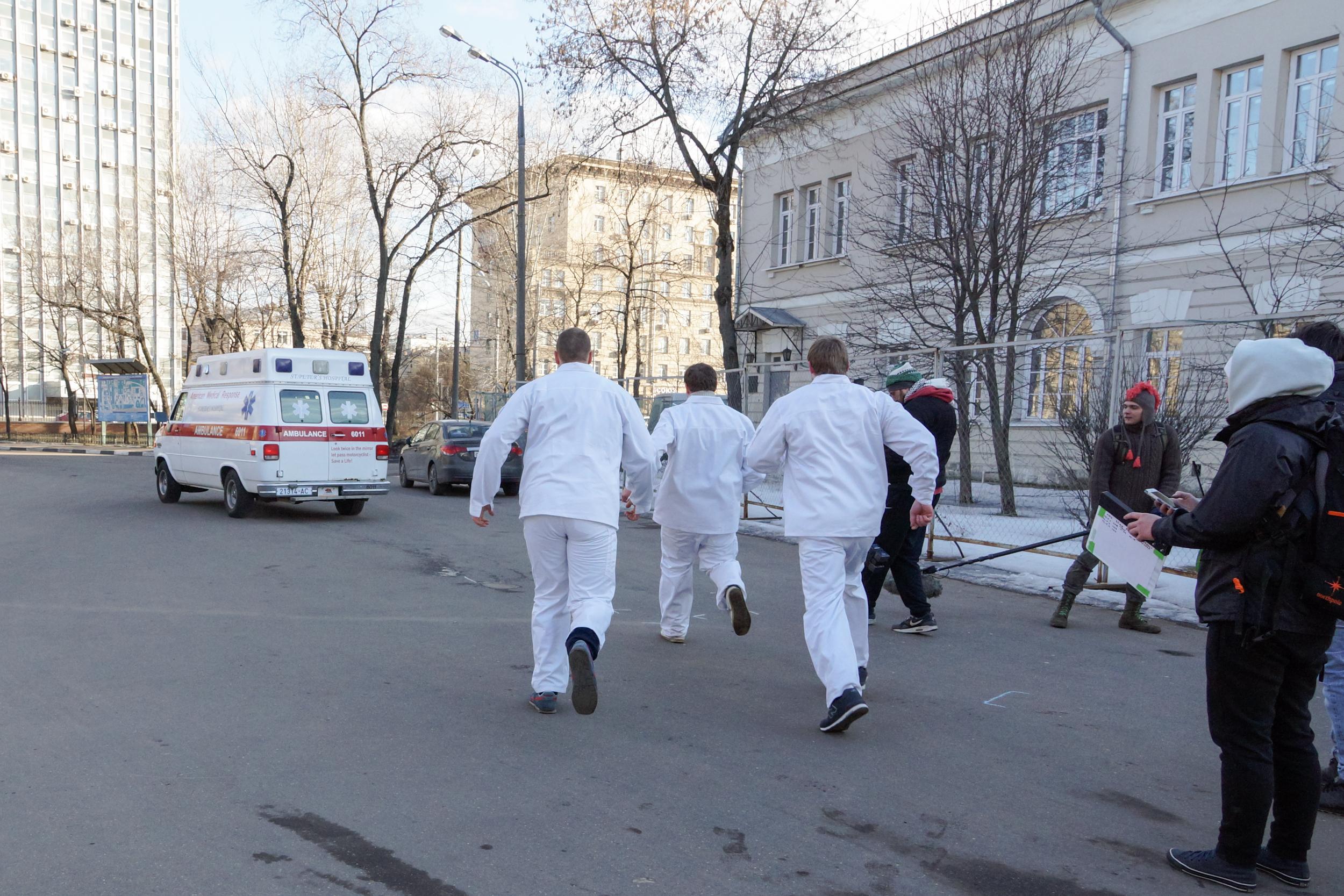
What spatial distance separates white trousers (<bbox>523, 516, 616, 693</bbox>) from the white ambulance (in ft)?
31.4

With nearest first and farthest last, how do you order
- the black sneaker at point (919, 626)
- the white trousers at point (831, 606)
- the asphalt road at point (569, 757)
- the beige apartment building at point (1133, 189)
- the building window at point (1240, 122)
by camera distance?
the asphalt road at point (569, 757), the white trousers at point (831, 606), the black sneaker at point (919, 626), the beige apartment building at point (1133, 189), the building window at point (1240, 122)

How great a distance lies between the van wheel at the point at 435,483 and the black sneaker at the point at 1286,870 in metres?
16.8

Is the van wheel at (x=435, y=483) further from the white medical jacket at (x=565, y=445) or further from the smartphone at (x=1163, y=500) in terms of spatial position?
the smartphone at (x=1163, y=500)

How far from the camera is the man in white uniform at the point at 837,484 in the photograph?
4.83 m

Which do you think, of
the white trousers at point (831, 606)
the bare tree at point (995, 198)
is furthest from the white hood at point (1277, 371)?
the bare tree at point (995, 198)

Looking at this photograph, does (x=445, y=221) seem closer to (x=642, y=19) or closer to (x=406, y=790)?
(x=642, y=19)

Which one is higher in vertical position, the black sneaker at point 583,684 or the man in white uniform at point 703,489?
the man in white uniform at point 703,489

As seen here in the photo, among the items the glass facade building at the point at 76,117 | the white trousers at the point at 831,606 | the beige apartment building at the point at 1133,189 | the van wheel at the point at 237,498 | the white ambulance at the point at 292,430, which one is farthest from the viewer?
the glass facade building at the point at 76,117

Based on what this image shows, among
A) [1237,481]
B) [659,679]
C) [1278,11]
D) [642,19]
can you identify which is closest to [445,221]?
[642,19]

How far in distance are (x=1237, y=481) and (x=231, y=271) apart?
3983 centimetres

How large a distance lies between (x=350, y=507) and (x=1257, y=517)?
13.4 metres

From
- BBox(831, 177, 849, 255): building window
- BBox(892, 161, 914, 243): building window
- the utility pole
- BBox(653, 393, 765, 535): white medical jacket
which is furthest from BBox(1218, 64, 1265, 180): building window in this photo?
the utility pole

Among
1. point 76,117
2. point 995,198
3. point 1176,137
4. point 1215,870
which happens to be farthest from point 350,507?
point 76,117

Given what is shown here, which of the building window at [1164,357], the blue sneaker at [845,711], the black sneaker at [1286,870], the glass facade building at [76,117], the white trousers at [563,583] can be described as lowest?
the black sneaker at [1286,870]
